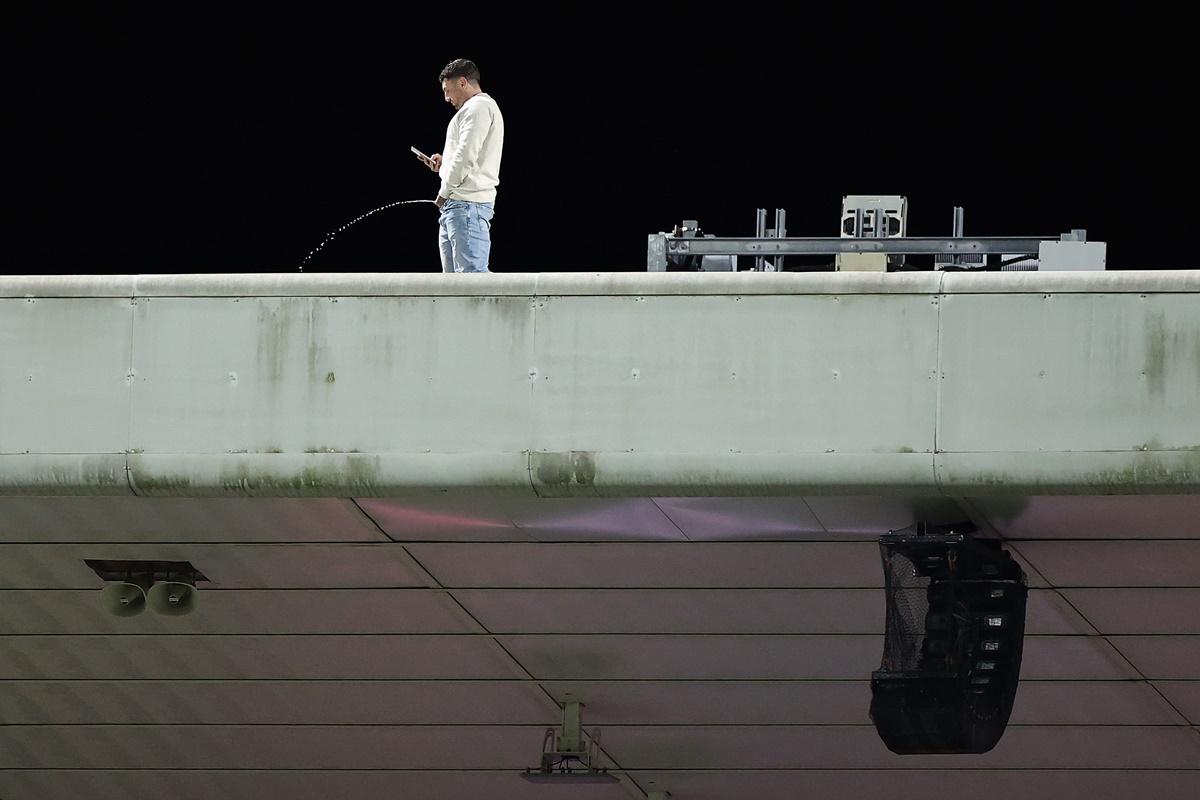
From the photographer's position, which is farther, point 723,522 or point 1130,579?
point 1130,579

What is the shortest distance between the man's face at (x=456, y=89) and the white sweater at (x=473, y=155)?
71 millimetres

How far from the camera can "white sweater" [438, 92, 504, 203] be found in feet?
28.5

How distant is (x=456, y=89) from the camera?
29.1ft

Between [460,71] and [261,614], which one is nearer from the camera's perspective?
[460,71]

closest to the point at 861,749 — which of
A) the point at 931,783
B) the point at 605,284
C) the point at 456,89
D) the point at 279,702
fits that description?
the point at 931,783

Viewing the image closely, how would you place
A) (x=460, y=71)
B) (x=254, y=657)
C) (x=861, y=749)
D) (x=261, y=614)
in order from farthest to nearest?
1. (x=861, y=749)
2. (x=254, y=657)
3. (x=261, y=614)
4. (x=460, y=71)

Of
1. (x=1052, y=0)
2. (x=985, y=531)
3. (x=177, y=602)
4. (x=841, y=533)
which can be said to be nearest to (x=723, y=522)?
(x=841, y=533)

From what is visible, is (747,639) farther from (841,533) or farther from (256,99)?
(256,99)

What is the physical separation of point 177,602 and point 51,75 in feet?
20.0

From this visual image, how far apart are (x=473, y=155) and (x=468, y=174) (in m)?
0.09

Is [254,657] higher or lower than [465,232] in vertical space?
lower

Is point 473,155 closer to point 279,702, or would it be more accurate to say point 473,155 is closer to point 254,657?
point 254,657

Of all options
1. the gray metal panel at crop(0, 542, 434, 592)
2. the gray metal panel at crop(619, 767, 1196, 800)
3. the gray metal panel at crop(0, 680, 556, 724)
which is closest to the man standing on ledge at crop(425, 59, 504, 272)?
the gray metal panel at crop(0, 542, 434, 592)

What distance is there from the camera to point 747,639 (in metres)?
9.38
